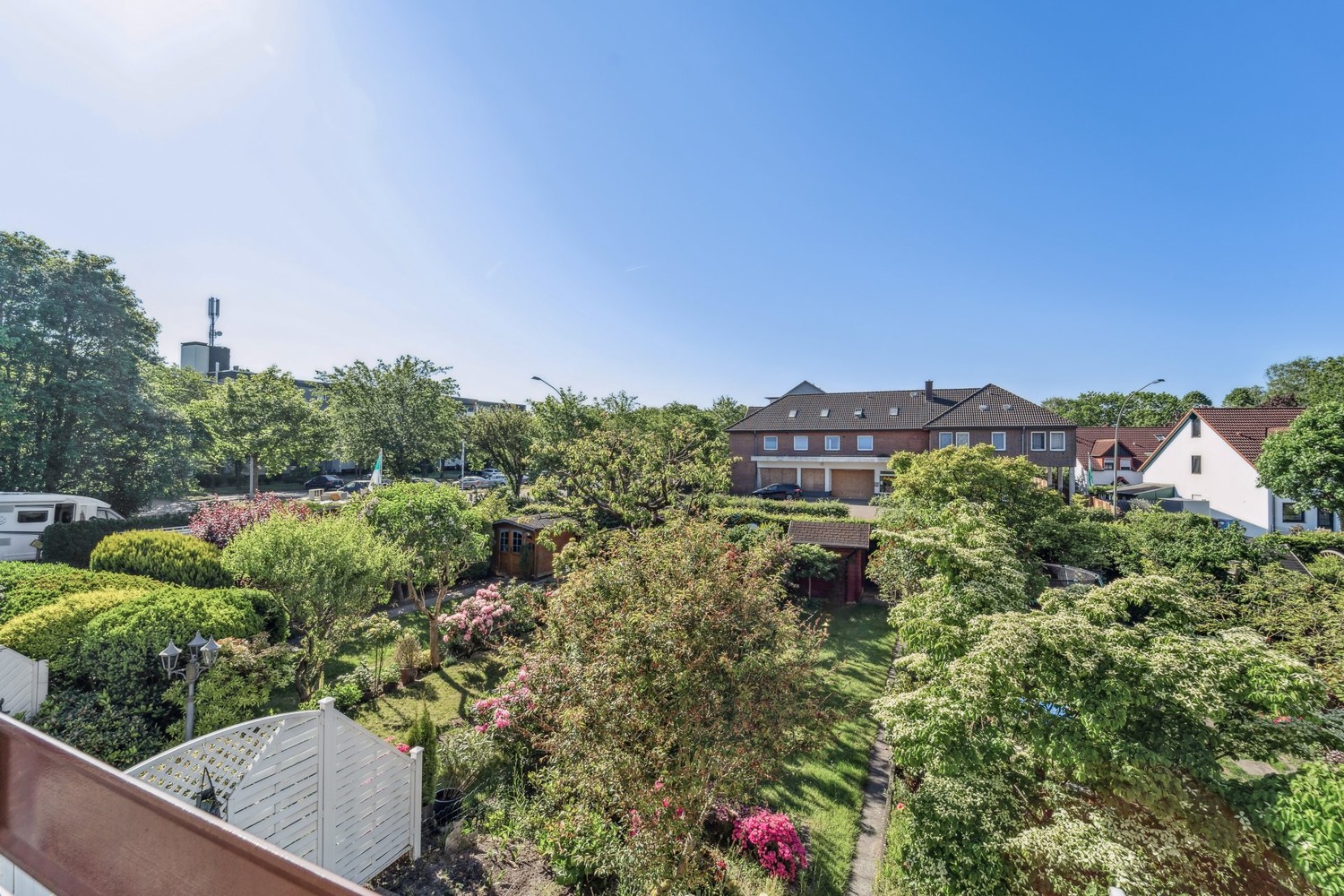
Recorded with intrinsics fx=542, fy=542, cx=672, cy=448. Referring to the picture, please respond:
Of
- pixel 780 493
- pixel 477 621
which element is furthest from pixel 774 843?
pixel 780 493

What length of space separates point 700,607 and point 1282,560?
Result: 22.9 m

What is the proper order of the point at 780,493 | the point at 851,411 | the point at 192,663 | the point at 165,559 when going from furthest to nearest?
the point at 851,411, the point at 780,493, the point at 165,559, the point at 192,663

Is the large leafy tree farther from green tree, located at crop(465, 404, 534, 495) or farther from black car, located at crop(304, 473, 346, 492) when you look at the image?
black car, located at crop(304, 473, 346, 492)

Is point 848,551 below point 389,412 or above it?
below

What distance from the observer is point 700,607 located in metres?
6.08

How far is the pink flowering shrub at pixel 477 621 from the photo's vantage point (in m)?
13.3

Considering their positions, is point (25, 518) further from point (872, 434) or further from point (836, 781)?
point (872, 434)

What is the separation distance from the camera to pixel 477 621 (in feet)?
43.1

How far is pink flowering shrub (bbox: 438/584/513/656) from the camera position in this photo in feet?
43.5

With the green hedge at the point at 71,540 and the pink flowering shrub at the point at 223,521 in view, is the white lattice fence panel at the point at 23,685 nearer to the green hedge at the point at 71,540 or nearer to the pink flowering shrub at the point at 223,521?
the pink flowering shrub at the point at 223,521

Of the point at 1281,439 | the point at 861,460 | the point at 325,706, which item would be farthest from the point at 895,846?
the point at 861,460

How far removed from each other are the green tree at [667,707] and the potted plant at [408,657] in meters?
6.79

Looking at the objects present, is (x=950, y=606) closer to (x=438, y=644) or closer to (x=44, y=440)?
(x=438, y=644)

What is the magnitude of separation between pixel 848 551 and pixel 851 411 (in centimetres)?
2457
